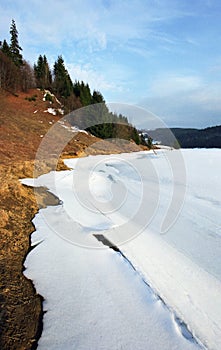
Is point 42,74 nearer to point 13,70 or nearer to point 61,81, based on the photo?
point 61,81

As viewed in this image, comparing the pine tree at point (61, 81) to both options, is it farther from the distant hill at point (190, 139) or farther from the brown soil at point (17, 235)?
the brown soil at point (17, 235)

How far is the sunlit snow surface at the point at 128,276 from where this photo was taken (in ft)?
10.0

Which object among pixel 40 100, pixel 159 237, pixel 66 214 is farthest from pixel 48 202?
pixel 40 100

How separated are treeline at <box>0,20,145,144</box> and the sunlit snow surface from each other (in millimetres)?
30245

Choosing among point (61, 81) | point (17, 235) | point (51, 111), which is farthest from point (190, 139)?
point (17, 235)

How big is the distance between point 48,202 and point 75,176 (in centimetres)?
497

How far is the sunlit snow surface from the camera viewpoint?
3053mm

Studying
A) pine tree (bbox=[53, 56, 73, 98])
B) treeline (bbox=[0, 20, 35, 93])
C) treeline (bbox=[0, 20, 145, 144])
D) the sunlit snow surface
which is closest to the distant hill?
treeline (bbox=[0, 20, 145, 144])

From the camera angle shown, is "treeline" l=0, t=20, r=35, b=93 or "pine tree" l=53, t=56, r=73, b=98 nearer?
"treeline" l=0, t=20, r=35, b=93

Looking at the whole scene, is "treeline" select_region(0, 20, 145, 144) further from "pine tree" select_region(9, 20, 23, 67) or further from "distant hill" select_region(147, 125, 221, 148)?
"distant hill" select_region(147, 125, 221, 148)


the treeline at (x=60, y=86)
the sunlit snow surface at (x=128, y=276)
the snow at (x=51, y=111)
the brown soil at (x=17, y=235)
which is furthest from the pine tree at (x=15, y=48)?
the sunlit snow surface at (x=128, y=276)

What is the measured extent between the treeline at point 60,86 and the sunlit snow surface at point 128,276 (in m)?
30.2

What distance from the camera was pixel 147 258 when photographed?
188 inches

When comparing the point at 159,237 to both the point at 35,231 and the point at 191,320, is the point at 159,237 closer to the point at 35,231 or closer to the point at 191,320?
the point at 191,320
